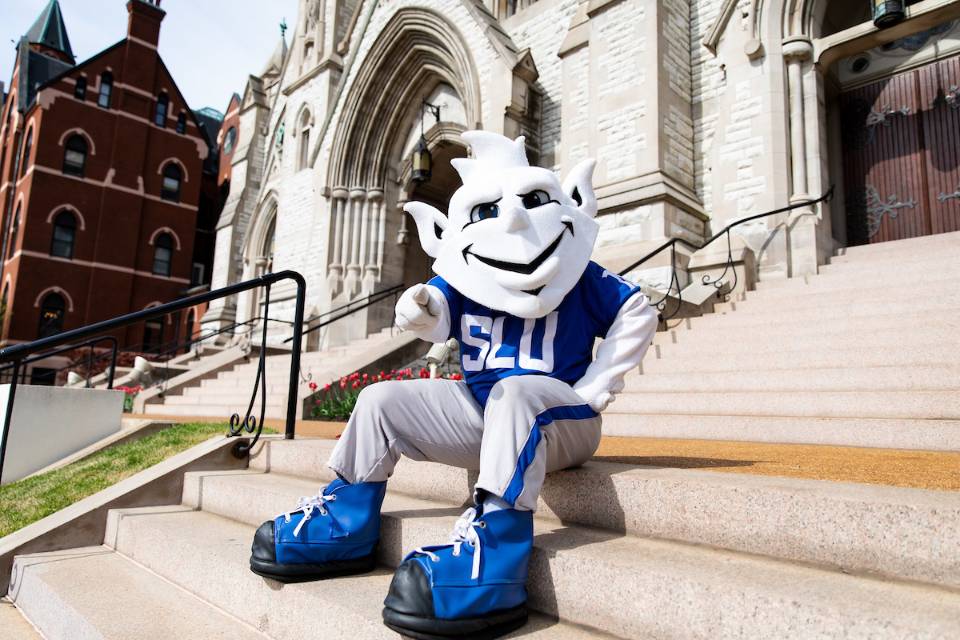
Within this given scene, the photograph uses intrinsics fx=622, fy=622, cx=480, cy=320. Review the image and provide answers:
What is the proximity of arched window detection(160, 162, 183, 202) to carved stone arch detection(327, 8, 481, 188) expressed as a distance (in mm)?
15697

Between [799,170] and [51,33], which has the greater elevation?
[51,33]

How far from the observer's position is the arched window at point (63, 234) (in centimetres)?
2397

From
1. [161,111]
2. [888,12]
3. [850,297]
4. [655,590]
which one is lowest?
[655,590]

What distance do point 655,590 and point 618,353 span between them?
2.57 feet

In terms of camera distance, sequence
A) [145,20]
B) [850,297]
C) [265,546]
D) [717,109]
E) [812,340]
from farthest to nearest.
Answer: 1. [145,20]
2. [717,109]
3. [850,297]
4. [812,340]
5. [265,546]

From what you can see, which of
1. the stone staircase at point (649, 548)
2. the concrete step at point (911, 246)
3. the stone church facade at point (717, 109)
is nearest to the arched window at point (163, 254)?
the stone church facade at point (717, 109)

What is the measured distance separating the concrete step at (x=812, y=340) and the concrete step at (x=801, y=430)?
3.99ft

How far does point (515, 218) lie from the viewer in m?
2.02

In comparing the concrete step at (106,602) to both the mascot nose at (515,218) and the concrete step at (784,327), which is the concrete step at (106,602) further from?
the concrete step at (784,327)

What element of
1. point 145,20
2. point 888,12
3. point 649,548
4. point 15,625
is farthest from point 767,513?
point 145,20

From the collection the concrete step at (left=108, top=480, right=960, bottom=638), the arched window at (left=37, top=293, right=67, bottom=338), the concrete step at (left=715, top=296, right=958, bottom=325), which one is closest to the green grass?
the concrete step at (left=108, top=480, right=960, bottom=638)

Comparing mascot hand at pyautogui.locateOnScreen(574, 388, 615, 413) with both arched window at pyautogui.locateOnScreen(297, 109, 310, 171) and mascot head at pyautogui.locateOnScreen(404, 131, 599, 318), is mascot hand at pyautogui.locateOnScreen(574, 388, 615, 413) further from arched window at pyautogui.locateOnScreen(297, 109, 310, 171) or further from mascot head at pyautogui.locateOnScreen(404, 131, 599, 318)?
arched window at pyautogui.locateOnScreen(297, 109, 310, 171)

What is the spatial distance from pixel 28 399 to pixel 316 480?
3.88 m

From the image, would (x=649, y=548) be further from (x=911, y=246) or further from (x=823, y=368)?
(x=911, y=246)
